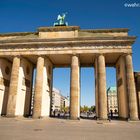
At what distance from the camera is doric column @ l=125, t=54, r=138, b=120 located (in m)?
25.6

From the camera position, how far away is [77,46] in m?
29.5

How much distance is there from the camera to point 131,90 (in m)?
26.3

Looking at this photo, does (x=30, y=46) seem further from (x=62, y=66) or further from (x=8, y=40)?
(x=62, y=66)

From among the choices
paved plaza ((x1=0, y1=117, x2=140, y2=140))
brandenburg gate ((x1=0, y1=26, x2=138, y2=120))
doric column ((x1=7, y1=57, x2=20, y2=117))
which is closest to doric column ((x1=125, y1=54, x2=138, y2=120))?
brandenburg gate ((x1=0, y1=26, x2=138, y2=120))

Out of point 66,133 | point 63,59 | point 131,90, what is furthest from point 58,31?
point 66,133

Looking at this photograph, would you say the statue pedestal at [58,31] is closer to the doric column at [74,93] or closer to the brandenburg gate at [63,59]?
the brandenburg gate at [63,59]

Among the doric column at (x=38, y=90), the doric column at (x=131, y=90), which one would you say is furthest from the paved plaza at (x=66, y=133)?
the doric column at (x=38, y=90)

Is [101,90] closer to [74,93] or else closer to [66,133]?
[74,93]

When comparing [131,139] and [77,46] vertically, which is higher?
[77,46]

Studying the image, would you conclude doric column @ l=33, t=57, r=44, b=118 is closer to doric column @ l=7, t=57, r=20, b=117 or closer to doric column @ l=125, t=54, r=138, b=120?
doric column @ l=7, t=57, r=20, b=117

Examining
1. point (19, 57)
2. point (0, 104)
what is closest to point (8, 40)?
point (19, 57)

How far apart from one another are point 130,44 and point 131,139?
21.4 meters

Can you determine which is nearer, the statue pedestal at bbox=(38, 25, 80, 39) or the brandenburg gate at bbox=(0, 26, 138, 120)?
the brandenburg gate at bbox=(0, 26, 138, 120)

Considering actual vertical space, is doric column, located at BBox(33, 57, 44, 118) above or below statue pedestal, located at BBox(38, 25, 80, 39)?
below
